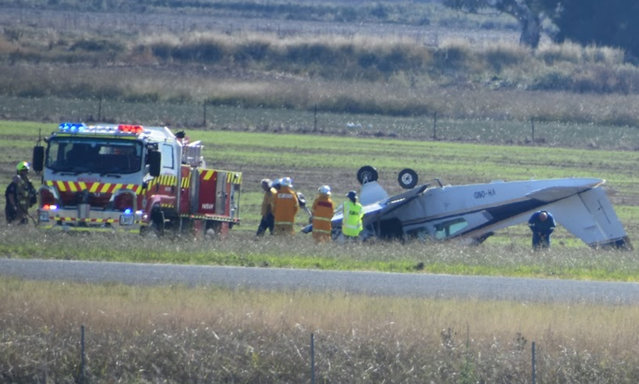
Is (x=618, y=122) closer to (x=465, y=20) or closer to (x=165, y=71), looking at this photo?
(x=165, y=71)

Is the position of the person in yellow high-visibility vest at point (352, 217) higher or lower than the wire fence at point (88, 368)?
higher

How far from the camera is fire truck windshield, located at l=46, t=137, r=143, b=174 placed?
2412cm

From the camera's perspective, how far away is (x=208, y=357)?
15.1 m

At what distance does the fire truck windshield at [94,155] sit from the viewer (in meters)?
24.1

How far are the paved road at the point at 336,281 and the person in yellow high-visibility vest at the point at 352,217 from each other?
4159mm

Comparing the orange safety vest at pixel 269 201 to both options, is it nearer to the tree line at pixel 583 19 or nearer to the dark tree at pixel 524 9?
the tree line at pixel 583 19

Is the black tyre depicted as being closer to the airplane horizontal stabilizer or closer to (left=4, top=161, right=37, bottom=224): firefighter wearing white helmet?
the airplane horizontal stabilizer

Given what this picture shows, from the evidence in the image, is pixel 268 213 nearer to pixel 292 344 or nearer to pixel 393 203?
pixel 393 203

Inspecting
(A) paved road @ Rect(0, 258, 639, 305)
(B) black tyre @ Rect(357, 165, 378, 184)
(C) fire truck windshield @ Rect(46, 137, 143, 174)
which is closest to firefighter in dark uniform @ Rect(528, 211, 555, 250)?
(B) black tyre @ Rect(357, 165, 378, 184)

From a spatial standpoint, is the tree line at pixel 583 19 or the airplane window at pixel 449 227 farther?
the tree line at pixel 583 19

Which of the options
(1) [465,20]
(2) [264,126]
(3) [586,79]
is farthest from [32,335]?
(1) [465,20]

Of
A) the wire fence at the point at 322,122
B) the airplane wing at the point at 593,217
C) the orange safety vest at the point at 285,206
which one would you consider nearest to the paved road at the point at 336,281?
the orange safety vest at the point at 285,206

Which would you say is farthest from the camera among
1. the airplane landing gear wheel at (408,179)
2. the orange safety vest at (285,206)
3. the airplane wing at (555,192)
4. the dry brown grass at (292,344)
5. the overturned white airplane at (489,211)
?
the airplane landing gear wheel at (408,179)

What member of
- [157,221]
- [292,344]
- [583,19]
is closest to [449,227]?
[157,221]
